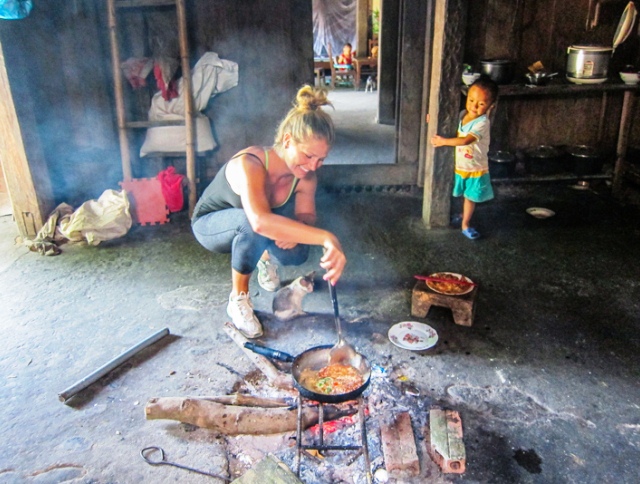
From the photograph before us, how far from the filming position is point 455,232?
5039mm

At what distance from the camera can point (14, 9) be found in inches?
173

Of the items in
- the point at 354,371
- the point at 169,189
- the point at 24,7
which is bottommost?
the point at 354,371

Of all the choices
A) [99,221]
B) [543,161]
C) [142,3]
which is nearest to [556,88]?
[543,161]

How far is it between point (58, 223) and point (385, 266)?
316 cm

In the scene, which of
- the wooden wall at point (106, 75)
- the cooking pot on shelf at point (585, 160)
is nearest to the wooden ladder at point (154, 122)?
the wooden wall at point (106, 75)

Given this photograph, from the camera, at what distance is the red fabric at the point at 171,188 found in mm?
5480

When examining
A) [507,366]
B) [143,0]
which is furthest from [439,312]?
[143,0]

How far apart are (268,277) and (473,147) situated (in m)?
2.22

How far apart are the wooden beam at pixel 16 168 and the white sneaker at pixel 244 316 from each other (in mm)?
2599

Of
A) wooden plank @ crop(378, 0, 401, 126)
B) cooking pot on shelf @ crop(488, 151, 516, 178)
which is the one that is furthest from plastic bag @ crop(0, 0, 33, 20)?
wooden plank @ crop(378, 0, 401, 126)

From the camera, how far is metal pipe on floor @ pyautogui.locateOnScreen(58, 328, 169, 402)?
2934 mm

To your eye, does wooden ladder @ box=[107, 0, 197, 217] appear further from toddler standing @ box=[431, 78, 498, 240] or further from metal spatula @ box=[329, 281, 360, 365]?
metal spatula @ box=[329, 281, 360, 365]

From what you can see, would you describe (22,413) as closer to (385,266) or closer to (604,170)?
(385,266)

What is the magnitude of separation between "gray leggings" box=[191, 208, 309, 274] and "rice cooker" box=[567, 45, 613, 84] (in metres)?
3.70
